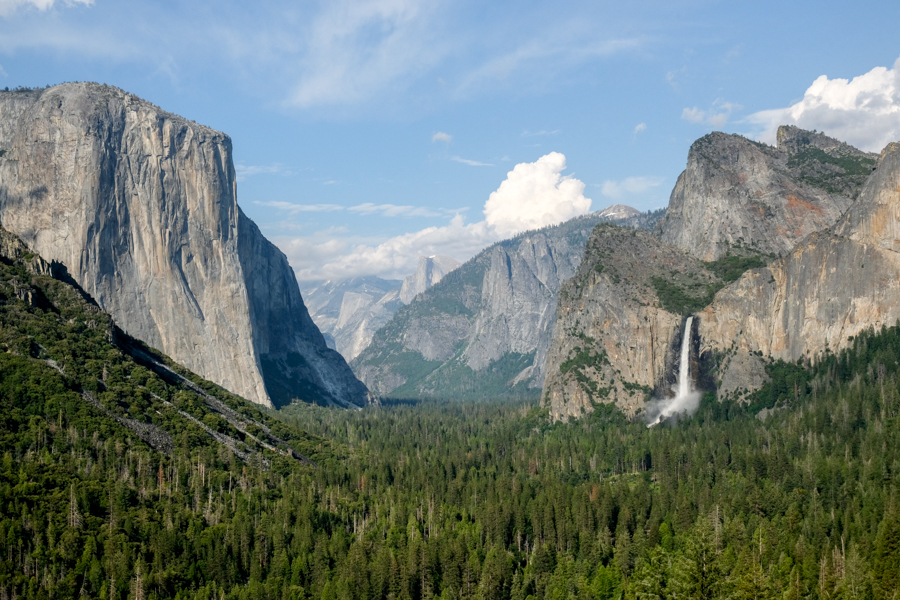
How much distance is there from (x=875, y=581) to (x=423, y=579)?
170ft

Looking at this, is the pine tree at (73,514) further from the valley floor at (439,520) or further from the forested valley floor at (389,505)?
the forested valley floor at (389,505)

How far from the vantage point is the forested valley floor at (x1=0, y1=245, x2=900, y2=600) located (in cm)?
10531

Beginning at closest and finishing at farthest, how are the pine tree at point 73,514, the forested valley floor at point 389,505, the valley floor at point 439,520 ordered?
1. the valley floor at point 439,520
2. the forested valley floor at point 389,505
3. the pine tree at point 73,514

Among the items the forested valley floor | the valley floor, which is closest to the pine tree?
the valley floor

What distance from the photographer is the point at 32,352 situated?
15100 cm

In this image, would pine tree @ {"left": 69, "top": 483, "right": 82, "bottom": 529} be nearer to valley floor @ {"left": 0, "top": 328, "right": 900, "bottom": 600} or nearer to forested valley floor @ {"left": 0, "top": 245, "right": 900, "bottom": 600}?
valley floor @ {"left": 0, "top": 328, "right": 900, "bottom": 600}

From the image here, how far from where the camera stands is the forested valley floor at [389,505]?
346 feet

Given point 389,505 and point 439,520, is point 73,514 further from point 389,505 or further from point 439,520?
point 439,520

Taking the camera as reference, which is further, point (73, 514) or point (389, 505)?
point (389, 505)

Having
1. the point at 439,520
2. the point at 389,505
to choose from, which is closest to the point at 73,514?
the point at 389,505

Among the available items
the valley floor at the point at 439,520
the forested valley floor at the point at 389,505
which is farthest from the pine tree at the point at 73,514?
the forested valley floor at the point at 389,505

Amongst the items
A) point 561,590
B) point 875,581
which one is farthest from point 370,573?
point 875,581

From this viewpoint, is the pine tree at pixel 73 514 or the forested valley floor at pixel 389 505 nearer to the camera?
the forested valley floor at pixel 389 505

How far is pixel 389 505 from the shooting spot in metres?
145
